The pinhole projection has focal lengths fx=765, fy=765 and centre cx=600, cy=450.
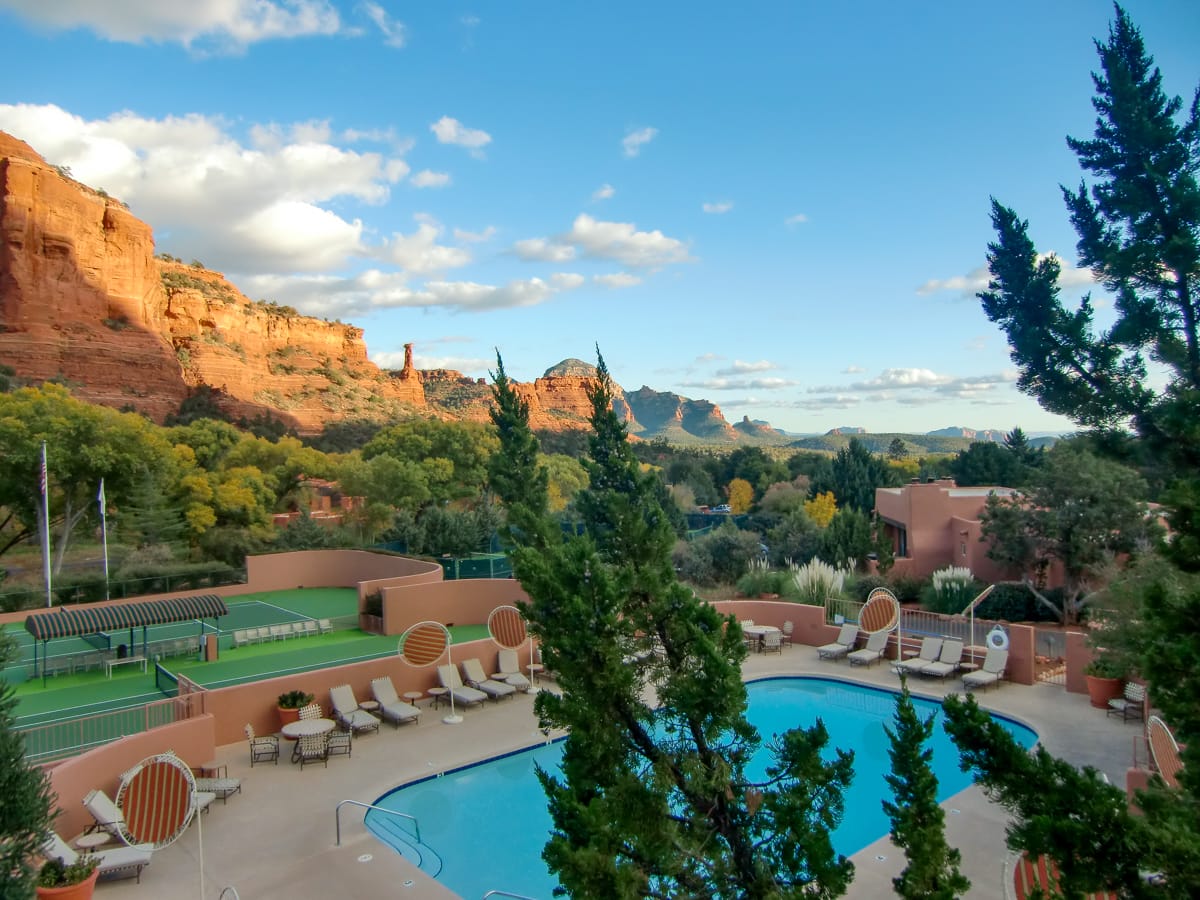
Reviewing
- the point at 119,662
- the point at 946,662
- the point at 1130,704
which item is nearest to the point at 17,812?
the point at 119,662

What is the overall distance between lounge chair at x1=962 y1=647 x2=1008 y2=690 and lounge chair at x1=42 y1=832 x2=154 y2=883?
42.0ft

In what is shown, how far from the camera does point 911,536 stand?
24109mm

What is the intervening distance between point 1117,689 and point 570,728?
39.0ft

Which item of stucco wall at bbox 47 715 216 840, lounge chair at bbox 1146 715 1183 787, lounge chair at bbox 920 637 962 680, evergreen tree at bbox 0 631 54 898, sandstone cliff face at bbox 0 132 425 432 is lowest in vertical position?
lounge chair at bbox 920 637 962 680

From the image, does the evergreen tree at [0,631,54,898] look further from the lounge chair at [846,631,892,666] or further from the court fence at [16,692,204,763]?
the lounge chair at [846,631,892,666]

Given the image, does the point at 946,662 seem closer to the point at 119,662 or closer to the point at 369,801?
the point at 369,801

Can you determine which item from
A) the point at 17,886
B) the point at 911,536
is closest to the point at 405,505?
the point at 911,536

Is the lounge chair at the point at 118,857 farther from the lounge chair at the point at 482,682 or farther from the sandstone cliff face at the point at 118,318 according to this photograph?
the sandstone cliff face at the point at 118,318

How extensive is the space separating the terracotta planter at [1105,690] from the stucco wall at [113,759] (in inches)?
557

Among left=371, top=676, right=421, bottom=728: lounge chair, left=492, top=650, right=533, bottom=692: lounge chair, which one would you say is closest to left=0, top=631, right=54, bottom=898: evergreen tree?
left=371, top=676, right=421, bottom=728: lounge chair

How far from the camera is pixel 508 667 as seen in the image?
603 inches

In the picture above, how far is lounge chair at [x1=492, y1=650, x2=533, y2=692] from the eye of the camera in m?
14.8

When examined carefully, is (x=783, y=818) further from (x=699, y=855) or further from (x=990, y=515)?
(x=990, y=515)

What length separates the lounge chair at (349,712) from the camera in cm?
1252
